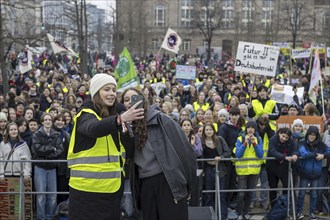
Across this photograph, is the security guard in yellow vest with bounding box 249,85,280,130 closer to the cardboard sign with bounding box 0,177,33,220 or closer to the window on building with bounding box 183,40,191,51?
the cardboard sign with bounding box 0,177,33,220

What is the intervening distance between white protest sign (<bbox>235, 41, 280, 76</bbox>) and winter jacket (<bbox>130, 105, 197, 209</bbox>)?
936 centimetres

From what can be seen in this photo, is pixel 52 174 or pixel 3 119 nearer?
pixel 52 174

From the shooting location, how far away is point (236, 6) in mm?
66250

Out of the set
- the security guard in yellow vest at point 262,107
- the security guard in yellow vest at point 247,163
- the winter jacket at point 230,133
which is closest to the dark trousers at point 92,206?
the security guard in yellow vest at point 247,163

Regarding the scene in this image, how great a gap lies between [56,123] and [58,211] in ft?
4.66

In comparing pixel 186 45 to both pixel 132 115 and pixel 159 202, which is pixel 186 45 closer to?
pixel 159 202

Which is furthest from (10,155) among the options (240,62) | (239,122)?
(240,62)

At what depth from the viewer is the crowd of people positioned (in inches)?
175

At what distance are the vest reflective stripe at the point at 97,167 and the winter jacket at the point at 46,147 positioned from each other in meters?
3.45

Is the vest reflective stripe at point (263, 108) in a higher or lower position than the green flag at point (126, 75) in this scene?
lower

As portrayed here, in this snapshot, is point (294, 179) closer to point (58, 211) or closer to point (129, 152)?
point (58, 211)

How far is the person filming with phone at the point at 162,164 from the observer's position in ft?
14.6

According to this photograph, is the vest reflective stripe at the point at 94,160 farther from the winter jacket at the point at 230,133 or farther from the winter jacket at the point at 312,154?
the winter jacket at the point at 230,133

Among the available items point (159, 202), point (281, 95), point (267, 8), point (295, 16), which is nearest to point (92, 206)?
→ point (159, 202)
